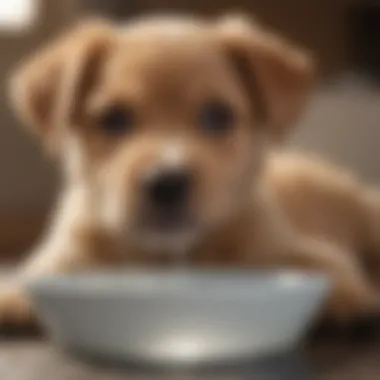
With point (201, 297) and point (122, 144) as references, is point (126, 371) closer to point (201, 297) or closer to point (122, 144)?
point (201, 297)

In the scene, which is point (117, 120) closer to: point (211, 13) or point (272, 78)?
point (272, 78)

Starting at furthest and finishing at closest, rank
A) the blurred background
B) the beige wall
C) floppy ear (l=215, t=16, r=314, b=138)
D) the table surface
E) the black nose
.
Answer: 1. the beige wall
2. the blurred background
3. floppy ear (l=215, t=16, r=314, b=138)
4. the black nose
5. the table surface

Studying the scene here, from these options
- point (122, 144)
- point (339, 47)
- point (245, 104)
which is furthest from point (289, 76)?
point (339, 47)

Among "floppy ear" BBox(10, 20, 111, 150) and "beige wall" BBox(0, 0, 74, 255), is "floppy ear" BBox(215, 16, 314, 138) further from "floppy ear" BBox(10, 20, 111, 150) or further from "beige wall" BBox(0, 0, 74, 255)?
"beige wall" BBox(0, 0, 74, 255)

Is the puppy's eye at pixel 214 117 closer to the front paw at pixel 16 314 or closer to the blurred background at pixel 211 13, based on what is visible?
the front paw at pixel 16 314

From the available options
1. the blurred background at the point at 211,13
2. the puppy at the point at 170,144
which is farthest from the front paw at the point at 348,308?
the blurred background at the point at 211,13

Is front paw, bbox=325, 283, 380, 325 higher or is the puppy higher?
the puppy

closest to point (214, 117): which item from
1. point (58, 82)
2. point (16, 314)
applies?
point (58, 82)

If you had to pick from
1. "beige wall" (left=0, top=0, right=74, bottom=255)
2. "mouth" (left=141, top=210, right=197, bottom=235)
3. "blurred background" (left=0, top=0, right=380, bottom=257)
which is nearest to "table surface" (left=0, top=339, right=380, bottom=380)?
"mouth" (left=141, top=210, right=197, bottom=235)
